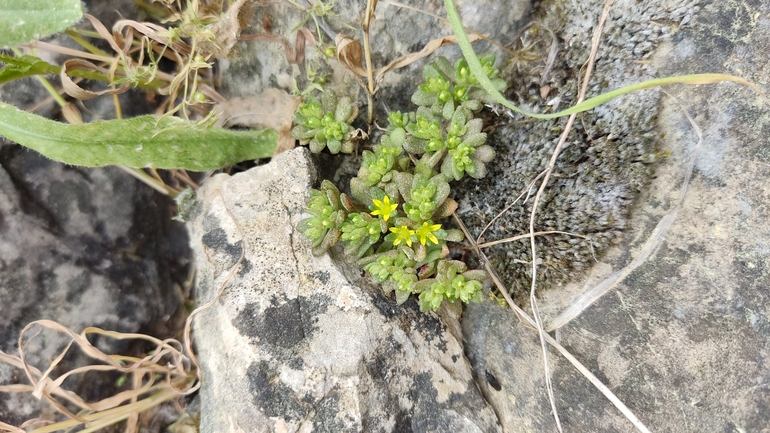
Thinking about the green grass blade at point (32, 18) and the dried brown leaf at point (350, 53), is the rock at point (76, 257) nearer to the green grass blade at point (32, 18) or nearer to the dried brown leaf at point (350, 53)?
the green grass blade at point (32, 18)

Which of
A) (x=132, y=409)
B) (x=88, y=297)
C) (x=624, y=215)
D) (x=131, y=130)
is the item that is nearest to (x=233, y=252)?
(x=131, y=130)

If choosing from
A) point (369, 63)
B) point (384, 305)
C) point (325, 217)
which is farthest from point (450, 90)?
point (384, 305)

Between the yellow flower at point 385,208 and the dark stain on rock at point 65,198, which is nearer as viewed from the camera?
the yellow flower at point 385,208

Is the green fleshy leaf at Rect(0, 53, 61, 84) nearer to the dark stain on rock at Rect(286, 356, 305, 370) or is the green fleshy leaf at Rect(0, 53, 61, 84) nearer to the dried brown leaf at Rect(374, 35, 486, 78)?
the dried brown leaf at Rect(374, 35, 486, 78)

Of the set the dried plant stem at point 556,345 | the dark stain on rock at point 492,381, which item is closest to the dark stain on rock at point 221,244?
the dried plant stem at point 556,345

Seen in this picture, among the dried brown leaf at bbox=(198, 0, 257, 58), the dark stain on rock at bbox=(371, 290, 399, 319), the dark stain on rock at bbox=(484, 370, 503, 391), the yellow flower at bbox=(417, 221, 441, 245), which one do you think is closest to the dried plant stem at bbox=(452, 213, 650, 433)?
the yellow flower at bbox=(417, 221, 441, 245)
